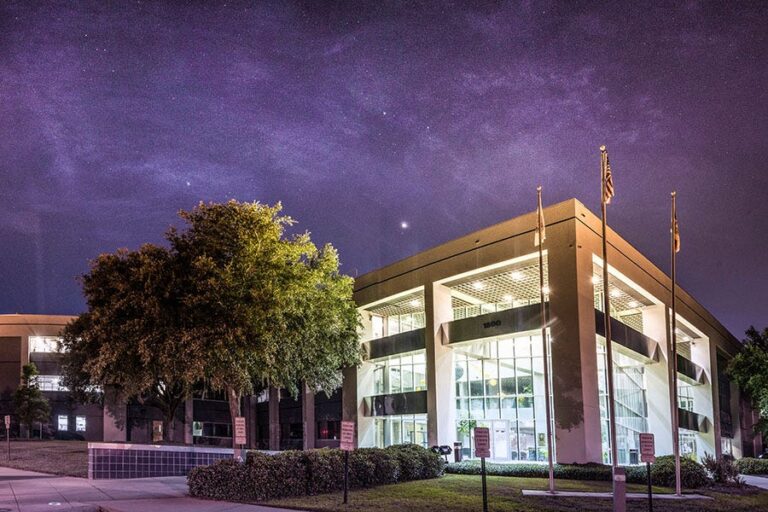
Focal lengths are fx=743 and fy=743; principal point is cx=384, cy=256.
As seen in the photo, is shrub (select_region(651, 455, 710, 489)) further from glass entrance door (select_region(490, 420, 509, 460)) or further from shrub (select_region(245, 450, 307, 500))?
shrub (select_region(245, 450, 307, 500))

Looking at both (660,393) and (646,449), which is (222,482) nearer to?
(646,449)

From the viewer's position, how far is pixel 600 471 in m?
28.3

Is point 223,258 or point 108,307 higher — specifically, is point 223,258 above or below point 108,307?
above

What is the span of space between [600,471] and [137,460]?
17.4m

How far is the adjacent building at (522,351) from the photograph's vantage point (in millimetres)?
32406

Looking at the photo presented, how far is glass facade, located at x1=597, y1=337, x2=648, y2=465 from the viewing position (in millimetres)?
34938

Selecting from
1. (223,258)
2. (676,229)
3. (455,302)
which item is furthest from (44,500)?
(455,302)

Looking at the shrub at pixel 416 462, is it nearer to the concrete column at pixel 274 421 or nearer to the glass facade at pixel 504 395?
the glass facade at pixel 504 395

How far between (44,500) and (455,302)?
27995 mm

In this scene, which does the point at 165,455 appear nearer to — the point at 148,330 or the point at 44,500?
the point at 148,330

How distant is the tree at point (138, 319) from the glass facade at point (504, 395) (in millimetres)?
16075

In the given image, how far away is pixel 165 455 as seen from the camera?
28.5m

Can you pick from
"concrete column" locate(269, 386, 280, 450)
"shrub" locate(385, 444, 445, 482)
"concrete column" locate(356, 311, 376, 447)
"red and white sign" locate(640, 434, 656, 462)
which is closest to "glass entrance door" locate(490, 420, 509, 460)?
"shrub" locate(385, 444, 445, 482)

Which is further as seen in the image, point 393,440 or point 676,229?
point 393,440
